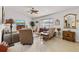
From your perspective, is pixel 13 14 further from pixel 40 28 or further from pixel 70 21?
pixel 70 21

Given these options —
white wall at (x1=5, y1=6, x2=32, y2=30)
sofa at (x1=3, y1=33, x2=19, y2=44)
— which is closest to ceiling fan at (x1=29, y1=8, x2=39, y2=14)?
white wall at (x1=5, y1=6, x2=32, y2=30)

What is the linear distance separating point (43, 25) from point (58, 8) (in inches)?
18.0

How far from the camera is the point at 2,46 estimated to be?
7.76ft

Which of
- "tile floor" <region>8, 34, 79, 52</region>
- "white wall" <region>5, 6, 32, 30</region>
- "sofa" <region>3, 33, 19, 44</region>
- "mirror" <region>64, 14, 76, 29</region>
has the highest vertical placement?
"white wall" <region>5, 6, 32, 30</region>

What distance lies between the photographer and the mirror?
2471 mm

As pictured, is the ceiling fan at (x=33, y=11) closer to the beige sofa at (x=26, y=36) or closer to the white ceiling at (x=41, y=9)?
the white ceiling at (x=41, y=9)

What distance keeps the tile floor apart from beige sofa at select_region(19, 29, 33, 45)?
81 mm

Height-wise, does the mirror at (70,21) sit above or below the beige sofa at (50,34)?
above

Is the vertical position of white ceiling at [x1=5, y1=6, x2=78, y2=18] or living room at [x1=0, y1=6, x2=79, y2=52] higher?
white ceiling at [x1=5, y1=6, x2=78, y2=18]

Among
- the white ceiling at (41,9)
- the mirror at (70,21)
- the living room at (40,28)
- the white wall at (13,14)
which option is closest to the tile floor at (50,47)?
the living room at (40,28)

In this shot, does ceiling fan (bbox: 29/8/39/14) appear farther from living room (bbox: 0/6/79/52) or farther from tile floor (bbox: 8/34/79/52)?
tile floor (bbox: 8/34/79/52)

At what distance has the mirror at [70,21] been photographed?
8.11 feet
